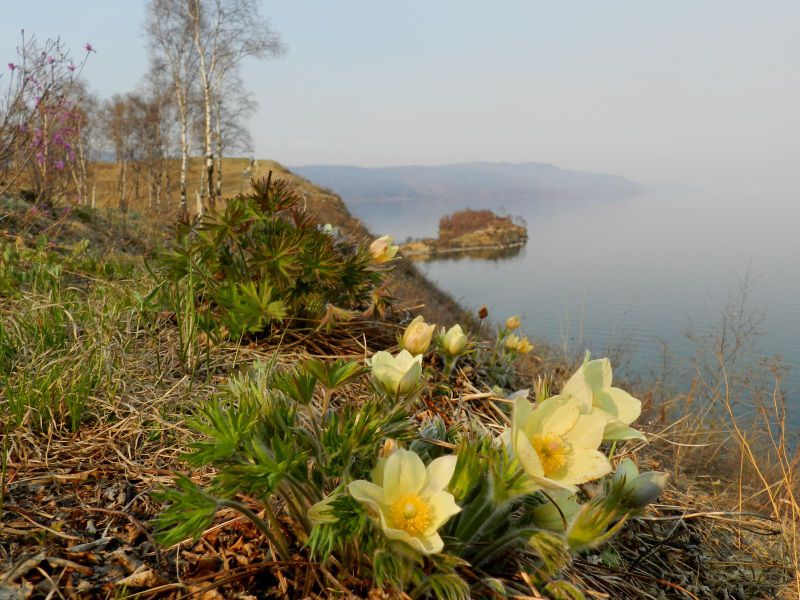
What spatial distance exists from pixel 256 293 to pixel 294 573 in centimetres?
129

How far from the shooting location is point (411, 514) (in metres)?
0.90

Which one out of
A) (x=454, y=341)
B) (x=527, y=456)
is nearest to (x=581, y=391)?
(x=527, y=456)

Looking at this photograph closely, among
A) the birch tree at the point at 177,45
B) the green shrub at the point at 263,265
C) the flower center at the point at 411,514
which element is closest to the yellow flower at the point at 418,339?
the flower center at the point at 411,514

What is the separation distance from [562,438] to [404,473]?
283 millimetres

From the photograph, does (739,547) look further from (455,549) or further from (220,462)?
(220,462)

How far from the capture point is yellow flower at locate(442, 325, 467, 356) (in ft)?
6.00

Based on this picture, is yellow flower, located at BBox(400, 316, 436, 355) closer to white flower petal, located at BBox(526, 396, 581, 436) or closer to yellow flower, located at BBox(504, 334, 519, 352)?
white flower petal, located at BBox(526, 396, 581, 436)

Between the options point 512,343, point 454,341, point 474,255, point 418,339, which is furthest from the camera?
point 474,255

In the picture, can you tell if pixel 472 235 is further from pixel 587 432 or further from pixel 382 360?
pixel 587 432

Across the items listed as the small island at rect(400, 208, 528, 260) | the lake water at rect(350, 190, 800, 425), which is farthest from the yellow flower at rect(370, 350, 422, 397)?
the small island at rect(400, 208, 528, 260)

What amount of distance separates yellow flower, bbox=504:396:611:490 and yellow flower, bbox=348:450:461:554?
137 millimetres

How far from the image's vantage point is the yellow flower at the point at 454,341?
183 cm

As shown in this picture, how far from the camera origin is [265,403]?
1.10 metres

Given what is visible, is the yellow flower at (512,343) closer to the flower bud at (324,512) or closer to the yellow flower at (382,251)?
the yellow flower at (382,251)
